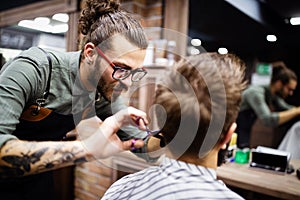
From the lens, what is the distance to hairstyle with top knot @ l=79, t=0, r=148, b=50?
1.10m

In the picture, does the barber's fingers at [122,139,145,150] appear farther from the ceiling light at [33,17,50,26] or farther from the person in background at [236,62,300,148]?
the ceiling light at [33,17,50,26]

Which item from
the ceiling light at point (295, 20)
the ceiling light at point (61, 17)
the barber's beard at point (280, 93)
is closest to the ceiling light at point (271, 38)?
the ceiling light at point (295, 20)

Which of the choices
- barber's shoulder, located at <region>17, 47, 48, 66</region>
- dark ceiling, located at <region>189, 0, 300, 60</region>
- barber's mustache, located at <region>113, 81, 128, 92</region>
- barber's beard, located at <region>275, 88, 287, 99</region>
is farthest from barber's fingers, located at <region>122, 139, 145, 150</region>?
barber's beard, located at <region>275, 88, 287, 99</region>

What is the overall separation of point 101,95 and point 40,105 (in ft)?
0.91

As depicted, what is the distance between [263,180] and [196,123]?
2.86 feet

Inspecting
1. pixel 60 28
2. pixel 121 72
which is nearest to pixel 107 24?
pixel 121 72

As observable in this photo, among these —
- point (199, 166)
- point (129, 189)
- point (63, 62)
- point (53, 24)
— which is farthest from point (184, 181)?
point (53, 24)

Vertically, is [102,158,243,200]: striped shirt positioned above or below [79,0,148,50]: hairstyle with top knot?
below

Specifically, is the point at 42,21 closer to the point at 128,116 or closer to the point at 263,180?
the point at 128,116

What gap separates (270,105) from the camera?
6.91ft

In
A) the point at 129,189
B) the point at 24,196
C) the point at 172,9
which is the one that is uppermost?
the point at 172,9

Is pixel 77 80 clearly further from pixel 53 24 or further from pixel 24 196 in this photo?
pixel 53 24

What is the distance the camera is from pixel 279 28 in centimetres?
191

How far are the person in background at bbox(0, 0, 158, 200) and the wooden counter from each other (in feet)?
1.90
